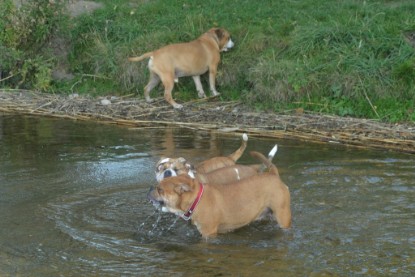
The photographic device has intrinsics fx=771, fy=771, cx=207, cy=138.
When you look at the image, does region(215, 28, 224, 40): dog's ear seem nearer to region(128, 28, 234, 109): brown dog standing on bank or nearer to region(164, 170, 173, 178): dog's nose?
region(128, 28, 234, 109): brown dog standing on bank

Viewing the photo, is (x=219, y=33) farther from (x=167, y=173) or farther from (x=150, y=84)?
(x=167, y=173)

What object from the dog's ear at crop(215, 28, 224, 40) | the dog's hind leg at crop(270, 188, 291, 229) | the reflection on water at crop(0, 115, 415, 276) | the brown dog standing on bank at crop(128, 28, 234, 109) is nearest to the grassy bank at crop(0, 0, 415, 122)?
the brown dog standing on bank at crop(128, 28, 234, 109)

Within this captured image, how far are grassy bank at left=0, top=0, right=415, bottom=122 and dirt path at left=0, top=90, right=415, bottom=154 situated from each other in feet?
1.30

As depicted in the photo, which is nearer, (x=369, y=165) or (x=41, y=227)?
(x=41, y=227)

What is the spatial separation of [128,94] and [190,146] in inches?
130

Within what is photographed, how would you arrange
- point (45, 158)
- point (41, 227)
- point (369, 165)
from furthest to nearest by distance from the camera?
point (45, 158) < point (369, 165) < point (41, 227)

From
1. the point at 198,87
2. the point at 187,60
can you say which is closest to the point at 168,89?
the point at 187,60

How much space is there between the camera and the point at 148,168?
9.06 metres

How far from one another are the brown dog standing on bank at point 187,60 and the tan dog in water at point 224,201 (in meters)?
5.58

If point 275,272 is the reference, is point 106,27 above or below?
above

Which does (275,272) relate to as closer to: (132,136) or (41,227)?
(41,227)

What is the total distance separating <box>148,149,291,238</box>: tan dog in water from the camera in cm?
628

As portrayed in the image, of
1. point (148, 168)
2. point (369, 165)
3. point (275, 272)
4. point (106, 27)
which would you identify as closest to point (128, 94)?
point (106, 27)

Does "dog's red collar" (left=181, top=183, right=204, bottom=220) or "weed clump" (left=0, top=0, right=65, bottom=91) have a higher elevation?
"weed clump" (left=0, top=0, right=65, bottom=91)
